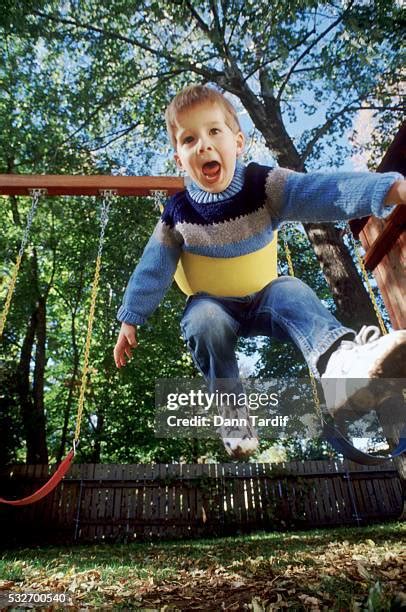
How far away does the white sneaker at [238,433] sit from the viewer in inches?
64.4

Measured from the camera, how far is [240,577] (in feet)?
10.5

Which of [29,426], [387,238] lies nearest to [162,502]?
[29,426]

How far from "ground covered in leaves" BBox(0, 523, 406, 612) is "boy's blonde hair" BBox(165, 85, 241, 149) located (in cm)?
219

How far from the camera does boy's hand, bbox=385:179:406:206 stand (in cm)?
133

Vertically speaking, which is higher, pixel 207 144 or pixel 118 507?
pixel 207 144

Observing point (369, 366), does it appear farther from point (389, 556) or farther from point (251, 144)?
point (251, 144)

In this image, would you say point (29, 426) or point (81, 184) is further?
point (29, 426)

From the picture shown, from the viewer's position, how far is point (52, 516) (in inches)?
278

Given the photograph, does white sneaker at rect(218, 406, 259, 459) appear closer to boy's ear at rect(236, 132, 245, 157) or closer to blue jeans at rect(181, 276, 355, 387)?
blue jeans at rect(181, 276, 355, 387)

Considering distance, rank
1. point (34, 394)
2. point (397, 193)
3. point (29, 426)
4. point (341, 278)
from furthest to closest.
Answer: point (34, 394) → point (29, 426) → point (341, 278) → point (397, 193)

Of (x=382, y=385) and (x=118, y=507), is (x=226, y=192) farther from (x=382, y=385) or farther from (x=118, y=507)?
(x=118, y=507)

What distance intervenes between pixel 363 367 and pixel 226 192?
92 centimetres

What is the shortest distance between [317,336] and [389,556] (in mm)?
2945

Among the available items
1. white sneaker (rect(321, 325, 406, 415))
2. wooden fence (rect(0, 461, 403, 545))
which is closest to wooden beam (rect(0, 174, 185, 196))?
white sneaker (rect(321, 325, 406, 415))
